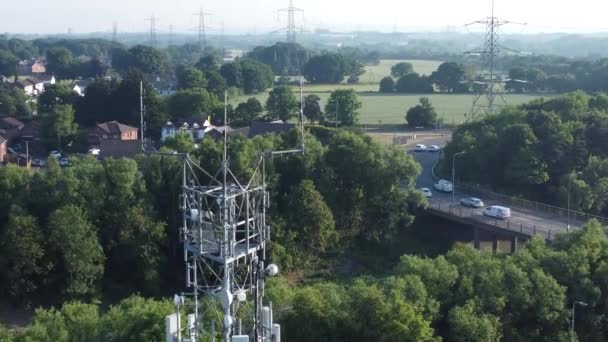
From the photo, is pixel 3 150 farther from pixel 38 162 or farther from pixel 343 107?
pixel 343 107

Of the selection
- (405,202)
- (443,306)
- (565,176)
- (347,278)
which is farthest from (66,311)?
(565,176)

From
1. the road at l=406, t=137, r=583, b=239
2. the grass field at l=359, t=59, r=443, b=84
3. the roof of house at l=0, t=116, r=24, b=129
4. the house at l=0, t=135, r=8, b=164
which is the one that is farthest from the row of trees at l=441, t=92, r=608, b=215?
the grass field at l=359, t=59, r=443, b=84

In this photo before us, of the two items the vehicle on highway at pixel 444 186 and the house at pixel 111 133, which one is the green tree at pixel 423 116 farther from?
the vehicle on highway at pixel 444 186

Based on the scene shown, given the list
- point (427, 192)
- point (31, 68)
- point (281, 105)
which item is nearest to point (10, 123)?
point (281, 105)

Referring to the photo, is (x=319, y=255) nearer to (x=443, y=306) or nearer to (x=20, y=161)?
(x=443, y=306)

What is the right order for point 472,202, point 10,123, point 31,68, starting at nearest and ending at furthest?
point 472,202 < point 10,123 < point 31,68
